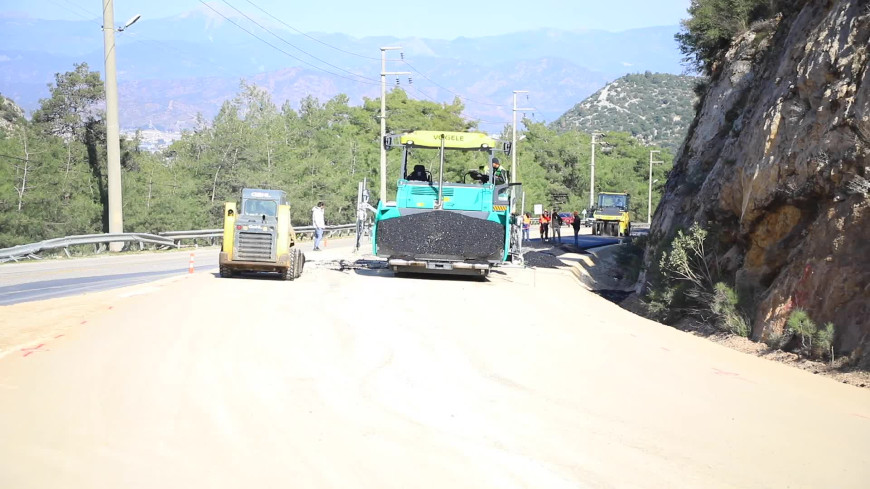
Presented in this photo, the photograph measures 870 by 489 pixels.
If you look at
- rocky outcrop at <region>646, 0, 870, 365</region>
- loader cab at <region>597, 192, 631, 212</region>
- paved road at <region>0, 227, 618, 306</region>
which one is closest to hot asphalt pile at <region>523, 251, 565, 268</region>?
paved road at <region>0, 227, 618, 306</region>

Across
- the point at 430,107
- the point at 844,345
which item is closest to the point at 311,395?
the point at 844,345

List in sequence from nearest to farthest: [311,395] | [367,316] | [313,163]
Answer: [311,395] < [367,316] < [313,163]

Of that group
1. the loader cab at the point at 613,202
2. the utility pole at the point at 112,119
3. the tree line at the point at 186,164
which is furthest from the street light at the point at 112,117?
the loader cab at the point at 613,202

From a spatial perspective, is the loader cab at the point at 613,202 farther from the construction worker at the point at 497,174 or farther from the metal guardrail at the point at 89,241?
the construction worker at the point at 497,174

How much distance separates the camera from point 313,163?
224 ft

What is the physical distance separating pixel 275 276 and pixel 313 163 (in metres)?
46.1

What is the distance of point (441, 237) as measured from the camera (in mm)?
21250

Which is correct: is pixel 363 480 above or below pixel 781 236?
below

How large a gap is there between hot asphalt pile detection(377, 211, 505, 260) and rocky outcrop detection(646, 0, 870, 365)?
17.2ft

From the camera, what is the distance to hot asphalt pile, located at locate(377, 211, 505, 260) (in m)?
21.2

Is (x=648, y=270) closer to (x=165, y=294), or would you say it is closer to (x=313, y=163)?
(x=165, y=294)

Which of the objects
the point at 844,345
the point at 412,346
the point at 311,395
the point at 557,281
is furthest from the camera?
the point at 557,281

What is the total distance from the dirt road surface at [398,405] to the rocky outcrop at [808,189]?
1.69 metres

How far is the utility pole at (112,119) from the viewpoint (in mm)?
36188
